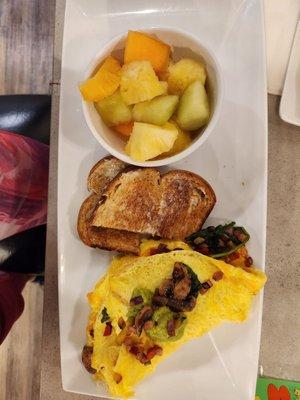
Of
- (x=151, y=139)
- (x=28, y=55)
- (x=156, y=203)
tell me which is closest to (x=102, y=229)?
(x=156, y=203)

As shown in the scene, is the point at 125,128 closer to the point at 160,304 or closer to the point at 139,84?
the point at 139,84

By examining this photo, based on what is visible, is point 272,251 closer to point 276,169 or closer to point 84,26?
point 276,169

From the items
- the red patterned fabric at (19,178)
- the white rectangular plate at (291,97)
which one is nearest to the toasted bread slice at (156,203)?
the white rectangular plate at (291,97)

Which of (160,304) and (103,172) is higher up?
(103,172)

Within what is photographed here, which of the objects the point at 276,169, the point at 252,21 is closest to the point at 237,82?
the point at 252,21

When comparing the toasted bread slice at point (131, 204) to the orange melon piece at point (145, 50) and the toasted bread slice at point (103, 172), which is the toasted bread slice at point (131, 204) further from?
the orange melon piece at point (145, 50)

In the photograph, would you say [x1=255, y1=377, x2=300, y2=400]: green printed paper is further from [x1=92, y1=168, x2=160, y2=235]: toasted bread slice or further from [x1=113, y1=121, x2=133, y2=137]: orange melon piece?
[x1=113, y1=121, x2=133, y2=137]: orange melon piece
